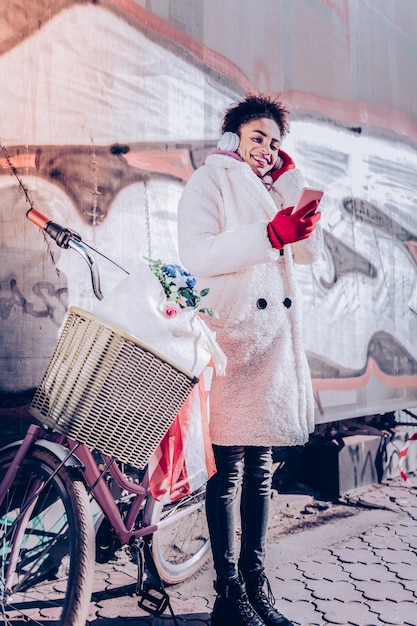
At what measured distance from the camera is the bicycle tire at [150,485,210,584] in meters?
2.77

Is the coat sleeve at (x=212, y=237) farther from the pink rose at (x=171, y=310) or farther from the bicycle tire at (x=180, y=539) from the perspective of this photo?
the bicycle tire at (x=180, y=539)

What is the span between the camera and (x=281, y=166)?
2.69m

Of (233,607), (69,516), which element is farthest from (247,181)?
(233,607)

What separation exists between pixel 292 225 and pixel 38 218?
1.01 m

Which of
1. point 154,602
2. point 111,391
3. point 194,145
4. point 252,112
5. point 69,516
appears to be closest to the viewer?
point 111,391

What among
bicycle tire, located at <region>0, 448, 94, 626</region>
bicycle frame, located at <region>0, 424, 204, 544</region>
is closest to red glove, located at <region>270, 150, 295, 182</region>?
bicycle frame, located at <region>0, 424, 204, 544</region>

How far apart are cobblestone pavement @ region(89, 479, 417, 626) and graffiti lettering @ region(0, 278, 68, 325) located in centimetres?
127

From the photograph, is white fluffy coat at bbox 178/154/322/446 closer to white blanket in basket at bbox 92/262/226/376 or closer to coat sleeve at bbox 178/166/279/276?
coat sleeve at bbox 178/166/279/276

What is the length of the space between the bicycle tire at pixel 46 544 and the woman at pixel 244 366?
0.56 m

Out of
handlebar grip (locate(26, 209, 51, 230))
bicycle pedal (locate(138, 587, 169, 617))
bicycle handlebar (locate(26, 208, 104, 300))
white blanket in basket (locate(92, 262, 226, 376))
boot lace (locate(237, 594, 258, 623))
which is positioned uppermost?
handlebar grip (locate(26, 209, 51, 230))

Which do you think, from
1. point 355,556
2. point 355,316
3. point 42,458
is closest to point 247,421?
point 42,458

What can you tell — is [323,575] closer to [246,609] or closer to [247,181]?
[246,609]

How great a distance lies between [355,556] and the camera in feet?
11.0

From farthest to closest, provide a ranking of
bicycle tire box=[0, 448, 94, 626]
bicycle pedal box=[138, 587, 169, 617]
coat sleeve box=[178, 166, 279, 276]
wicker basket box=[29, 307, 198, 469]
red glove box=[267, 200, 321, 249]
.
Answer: bicycle pedal box=[138, 587, 169, 617], coat sleeve box=[178, 166, 279, 276], red glove box=[267, 200, 321, 249], bicycle tire box=[0, 448, 94, 626], wicker basket box=[29, 307, 198, 469]
